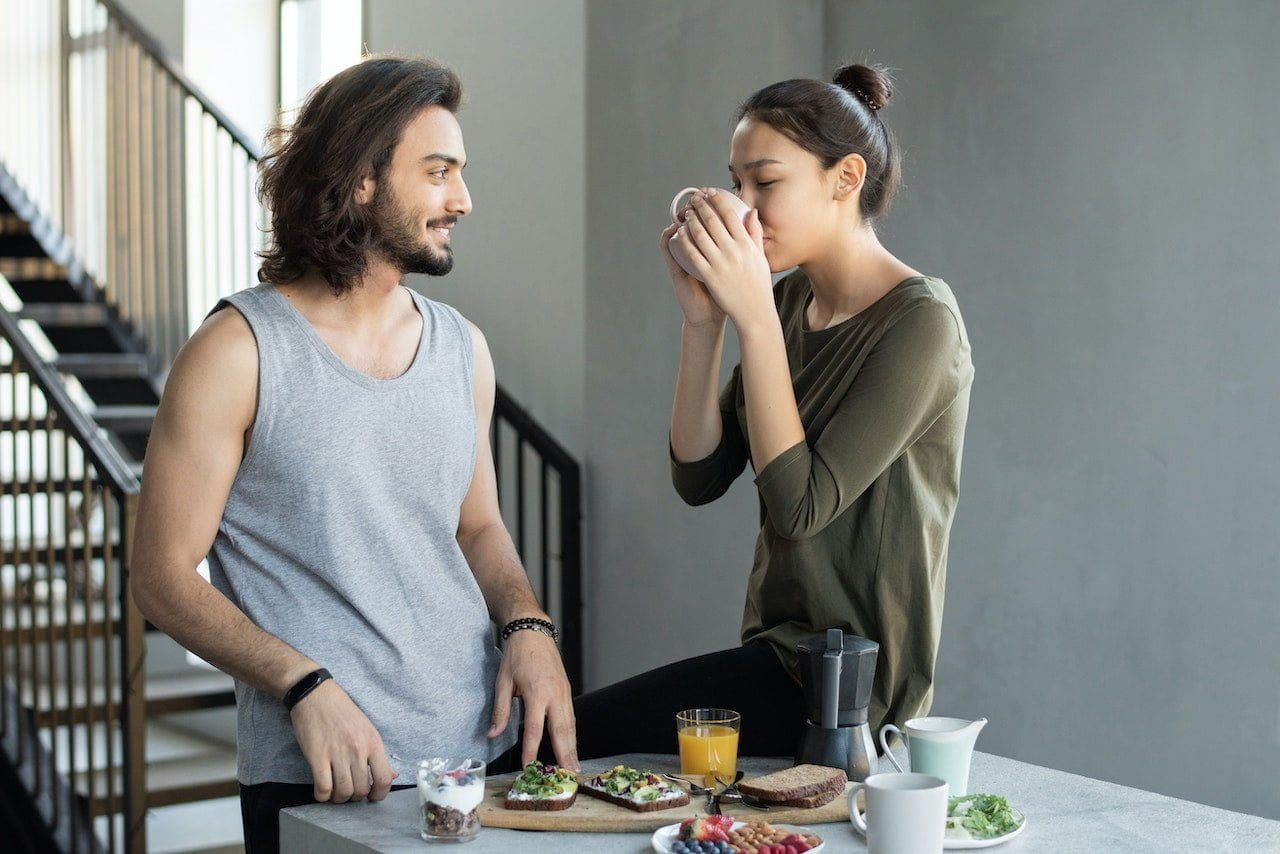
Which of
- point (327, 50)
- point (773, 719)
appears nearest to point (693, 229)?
point (773, 719)

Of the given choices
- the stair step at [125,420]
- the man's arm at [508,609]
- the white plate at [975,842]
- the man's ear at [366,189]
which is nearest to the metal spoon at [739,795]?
the white plate at [975,842]

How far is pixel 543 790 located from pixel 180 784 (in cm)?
291

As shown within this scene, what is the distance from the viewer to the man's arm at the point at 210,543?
4.74ft

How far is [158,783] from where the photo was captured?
409cm

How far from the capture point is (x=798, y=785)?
1381 mm

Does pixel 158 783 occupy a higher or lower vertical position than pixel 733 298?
lower

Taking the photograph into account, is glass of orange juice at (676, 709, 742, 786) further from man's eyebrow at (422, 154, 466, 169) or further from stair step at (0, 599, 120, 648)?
stair step at (0, 599, 120, 648)

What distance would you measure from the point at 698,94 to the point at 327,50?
285 cm

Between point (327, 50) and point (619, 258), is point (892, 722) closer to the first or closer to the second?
point (619, 258)

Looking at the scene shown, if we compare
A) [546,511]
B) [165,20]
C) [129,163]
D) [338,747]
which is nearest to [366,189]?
[338,747]

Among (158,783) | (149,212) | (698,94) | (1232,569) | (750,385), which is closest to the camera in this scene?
(750,385)

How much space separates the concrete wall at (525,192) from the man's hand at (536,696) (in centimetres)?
215

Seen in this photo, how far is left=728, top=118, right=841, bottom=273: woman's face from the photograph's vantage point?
5.31 ft

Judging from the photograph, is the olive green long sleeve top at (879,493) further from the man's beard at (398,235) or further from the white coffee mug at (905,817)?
the man's beard at (398,235)
